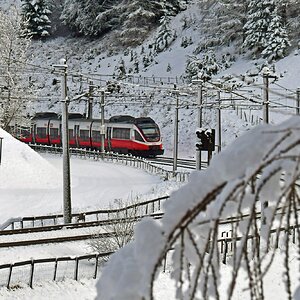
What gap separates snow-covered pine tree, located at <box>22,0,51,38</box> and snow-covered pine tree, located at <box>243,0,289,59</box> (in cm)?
3260

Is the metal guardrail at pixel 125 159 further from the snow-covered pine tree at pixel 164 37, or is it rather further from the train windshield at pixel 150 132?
the snow-covered pine tree at pixel 164 37

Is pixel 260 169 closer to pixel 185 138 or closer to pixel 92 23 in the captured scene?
pixel 185 138

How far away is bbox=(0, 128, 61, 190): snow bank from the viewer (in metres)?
30.8

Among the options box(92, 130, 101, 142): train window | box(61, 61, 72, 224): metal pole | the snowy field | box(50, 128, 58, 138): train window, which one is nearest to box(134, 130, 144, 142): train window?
the snowy field

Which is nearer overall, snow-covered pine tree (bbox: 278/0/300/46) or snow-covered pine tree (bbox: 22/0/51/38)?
snow-covered pine tree (bbox: 278/0/300/46)

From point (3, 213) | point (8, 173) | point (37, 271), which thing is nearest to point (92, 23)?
point (8, 173)

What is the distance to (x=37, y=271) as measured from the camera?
1452cm

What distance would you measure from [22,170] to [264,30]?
27.7 m

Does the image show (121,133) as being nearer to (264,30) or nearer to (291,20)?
(264,30)

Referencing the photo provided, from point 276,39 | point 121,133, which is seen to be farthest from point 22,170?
point 276,39

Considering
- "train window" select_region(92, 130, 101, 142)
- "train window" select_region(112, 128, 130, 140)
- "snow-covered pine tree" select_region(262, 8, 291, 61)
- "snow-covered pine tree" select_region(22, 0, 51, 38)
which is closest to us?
"train window" select_region(112, 128, 130, 140)

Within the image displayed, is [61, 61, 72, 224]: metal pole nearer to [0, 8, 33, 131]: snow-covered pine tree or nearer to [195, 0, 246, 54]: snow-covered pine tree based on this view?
[0, 8, 33, 131]: snow-covered pine tree

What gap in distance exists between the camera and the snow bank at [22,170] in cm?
3078

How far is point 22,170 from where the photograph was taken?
31.9 metres
